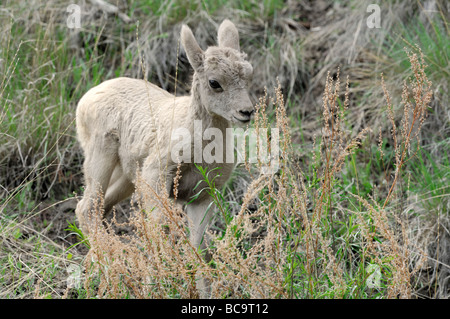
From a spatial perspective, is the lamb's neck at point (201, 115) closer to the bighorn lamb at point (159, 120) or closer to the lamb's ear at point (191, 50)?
the bighorn lamb at point (159, 120)

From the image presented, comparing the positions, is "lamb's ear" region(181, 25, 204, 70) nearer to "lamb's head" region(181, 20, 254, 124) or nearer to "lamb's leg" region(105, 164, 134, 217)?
"lamb's head" region(181, 20, 254, 124)

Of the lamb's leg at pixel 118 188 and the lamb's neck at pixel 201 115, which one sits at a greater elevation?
the lamb's neck at pixel 201 115

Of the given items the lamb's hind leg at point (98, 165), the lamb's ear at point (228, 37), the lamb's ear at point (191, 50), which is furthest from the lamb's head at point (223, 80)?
the lamb's hind leg at point (98, 165)

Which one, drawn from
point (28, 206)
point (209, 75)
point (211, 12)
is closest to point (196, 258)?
point (209, 75)

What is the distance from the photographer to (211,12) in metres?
8.12

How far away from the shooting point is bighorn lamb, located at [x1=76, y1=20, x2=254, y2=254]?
514cm

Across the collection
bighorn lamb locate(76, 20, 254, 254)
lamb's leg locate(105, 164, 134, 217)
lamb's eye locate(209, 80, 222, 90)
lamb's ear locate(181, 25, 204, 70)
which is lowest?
lamb's leg locate(105, 164, 134, 217)

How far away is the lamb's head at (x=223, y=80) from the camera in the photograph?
5043 mm

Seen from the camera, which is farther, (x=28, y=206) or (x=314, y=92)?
(x=314, y=92)

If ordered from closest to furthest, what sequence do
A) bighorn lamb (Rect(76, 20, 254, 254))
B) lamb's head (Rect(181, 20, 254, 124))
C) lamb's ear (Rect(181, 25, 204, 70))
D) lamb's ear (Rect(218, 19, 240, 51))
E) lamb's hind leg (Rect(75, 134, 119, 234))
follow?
lamb's head (Rect(181, 20, 254, 124)), bighorn lamb (Rect(76, 20, 254, 254)), lamb's ear (Rect(181, 25, 204, 70)), lamb's ear (Rect(218, 19, 240, 51)), lamb's hind leg (Rect(75, 134, 119, 234))

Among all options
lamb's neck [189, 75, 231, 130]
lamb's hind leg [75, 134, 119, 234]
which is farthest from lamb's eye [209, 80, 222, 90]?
lamb's hind leg [75, 134, 119, 234]

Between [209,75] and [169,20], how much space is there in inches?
122

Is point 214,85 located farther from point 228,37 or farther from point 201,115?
point 228,37
